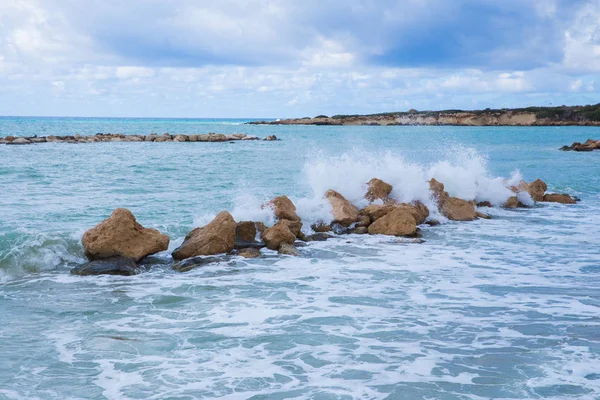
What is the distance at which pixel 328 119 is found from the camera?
15675 cm

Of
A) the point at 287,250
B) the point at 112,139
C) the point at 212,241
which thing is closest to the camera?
the point at 212,241

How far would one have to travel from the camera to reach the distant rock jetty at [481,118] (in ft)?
418

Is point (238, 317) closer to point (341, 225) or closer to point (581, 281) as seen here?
point (581, 281)

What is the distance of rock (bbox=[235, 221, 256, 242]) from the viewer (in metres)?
11.6

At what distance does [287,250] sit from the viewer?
11.0m

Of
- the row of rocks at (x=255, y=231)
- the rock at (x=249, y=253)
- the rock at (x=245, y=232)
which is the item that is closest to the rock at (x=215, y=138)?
the row of rocks at (x=255, y=231)

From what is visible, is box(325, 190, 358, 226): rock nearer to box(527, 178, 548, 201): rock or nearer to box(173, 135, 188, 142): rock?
box(527, 178, 548, 201): rock

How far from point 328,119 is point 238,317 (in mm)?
151253

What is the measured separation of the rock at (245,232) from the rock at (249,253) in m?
0.60

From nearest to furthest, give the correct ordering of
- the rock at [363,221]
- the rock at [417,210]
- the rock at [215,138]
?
the rock at [363,221] → the rock at [417,210] → the rock at [215,138]

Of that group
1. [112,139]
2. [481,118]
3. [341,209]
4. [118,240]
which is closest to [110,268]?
[118,240]

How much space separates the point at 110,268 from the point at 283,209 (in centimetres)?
433

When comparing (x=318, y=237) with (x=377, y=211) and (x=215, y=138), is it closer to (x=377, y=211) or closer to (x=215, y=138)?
(x=377, y=211)

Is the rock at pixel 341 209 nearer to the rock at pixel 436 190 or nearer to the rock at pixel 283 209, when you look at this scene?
the rock at pixel 283 209
